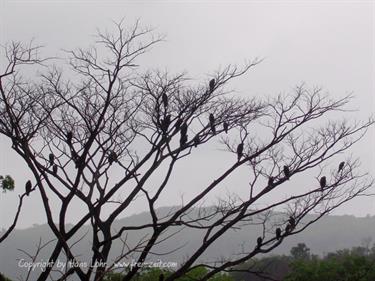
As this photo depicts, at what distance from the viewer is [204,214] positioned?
820cm

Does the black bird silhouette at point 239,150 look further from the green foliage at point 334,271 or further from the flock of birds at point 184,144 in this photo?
the green foliage at point 334,271

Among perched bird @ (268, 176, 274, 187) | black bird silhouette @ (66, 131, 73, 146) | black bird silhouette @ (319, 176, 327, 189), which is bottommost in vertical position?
black bird silhouette @ (319, 176, 327, 189)

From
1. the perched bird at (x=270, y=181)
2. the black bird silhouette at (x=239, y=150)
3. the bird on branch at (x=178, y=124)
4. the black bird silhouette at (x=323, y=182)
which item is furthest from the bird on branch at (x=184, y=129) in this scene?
the black bird silhouette at (x=323, y=182)

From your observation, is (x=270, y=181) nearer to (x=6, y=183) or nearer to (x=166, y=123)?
(x=166, y=123)

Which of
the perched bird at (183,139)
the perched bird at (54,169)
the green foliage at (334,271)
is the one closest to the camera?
the perched bird at (183,139)

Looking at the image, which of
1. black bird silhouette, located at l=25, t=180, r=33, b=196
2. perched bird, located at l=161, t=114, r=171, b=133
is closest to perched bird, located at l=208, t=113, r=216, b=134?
perched bird, located at l=161, t=114, r=171, b=133

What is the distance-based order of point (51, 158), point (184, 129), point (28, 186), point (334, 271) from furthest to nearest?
point (334, 271) < point (51, 158) < point (184, 129) < point (28, 186)

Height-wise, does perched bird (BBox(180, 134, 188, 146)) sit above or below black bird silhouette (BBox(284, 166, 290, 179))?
above

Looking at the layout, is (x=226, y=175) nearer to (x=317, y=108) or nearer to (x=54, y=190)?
(x=317, y=108)

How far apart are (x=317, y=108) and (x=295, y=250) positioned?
27052 millimetres

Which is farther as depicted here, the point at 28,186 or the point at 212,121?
the point at 212,121

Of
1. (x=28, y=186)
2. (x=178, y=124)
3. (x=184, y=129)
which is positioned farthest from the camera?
(x=178, y=124)

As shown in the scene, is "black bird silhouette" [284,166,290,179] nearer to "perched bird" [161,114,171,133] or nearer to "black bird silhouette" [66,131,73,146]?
"perched bird" [161,114,171,133]

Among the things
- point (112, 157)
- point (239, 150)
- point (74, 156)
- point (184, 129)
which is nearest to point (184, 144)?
point (184, 129)
